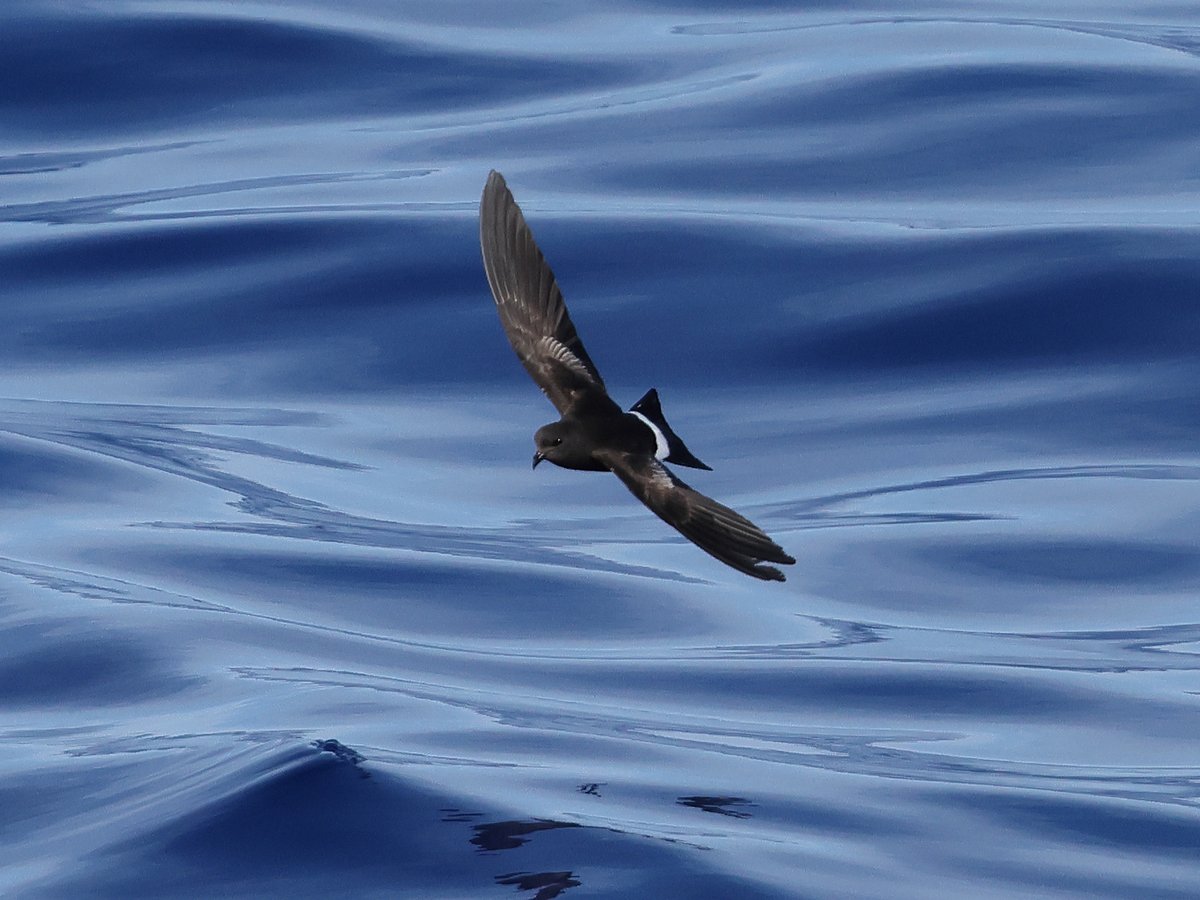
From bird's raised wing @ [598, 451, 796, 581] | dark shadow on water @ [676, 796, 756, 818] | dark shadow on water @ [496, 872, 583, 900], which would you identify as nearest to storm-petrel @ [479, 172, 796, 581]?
bird's raised wing @ [598, 451, 796, 581]

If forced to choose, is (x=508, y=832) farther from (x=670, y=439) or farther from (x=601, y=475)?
(x=601, y=475)

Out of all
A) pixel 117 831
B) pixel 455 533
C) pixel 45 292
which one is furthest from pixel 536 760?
pixel 45 292

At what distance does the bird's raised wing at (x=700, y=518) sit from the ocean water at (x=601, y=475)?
617mm

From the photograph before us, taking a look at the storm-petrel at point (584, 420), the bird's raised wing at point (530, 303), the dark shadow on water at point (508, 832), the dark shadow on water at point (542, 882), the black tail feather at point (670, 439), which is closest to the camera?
the dark shadow on water at point (542, 882)

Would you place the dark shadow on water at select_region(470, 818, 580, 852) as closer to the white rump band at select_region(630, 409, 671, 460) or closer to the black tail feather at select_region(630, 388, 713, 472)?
the black tail feather at select_region(630, 388, 713, 472)

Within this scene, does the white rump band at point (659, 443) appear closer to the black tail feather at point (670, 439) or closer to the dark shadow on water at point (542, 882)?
the black tail feather at point (670, 439)

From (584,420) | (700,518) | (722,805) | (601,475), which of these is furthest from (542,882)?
(601,475)

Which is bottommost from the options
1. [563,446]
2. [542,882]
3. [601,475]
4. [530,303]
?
[542,882]

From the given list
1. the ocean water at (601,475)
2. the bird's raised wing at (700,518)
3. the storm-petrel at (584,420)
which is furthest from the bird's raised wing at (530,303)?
the ocean water at (601,475)

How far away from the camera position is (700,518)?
199 inches

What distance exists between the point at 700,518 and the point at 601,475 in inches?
178

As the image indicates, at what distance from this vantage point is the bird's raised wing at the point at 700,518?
15.5 ft

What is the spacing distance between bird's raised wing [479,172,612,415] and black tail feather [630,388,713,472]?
0.44 feet

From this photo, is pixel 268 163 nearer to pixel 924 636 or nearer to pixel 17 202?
pixel 17 202
